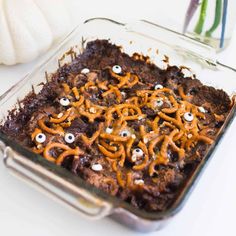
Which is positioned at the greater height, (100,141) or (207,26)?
(207,26)

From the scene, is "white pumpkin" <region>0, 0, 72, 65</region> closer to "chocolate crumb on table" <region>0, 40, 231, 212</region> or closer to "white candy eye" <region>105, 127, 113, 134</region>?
"chocolate crumb on table" <region>0, 40, 231, 212</region>

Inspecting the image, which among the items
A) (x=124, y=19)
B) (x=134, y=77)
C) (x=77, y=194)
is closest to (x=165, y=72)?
(x=134, y=77)

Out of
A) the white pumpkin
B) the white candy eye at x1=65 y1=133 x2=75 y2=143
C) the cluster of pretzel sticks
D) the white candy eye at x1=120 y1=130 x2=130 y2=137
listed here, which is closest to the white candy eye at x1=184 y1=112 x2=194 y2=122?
the cluster of pretzel sticks

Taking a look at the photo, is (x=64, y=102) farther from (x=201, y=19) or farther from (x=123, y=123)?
(x=201, y=19)

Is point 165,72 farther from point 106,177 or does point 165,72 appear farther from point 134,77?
point 106,177

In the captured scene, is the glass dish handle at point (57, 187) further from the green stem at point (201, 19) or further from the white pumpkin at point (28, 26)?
the green stem at point (201, 19)

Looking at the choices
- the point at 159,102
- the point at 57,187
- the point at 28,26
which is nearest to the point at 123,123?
the point at 159,102
